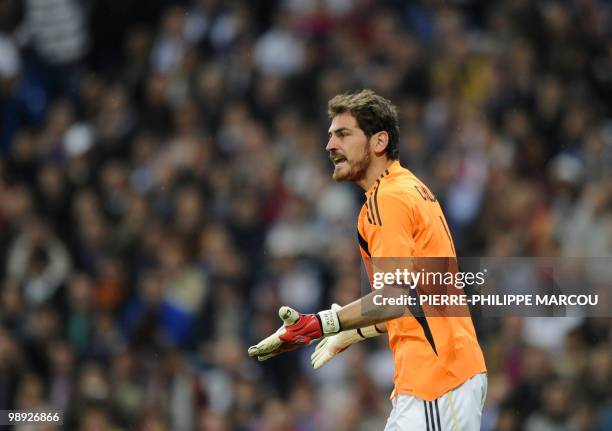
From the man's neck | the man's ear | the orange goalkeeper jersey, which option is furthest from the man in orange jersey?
the man's ear

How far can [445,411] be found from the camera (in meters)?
6.17

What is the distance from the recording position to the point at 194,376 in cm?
1234

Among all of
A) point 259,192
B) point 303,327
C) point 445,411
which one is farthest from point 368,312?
point 259,192

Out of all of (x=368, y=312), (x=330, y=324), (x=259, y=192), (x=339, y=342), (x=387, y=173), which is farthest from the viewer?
(x=259, y=192)

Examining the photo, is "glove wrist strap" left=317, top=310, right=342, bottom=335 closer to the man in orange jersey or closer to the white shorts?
the man in orange jersey

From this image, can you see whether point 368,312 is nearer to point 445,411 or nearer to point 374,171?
point 445,411

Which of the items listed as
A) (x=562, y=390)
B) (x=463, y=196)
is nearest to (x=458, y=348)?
(x=562, y=390)

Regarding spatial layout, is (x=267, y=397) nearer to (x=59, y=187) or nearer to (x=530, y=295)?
(x=530, y=295)

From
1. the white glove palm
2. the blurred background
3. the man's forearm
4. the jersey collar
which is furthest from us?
the blurred background

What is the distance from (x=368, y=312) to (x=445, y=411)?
2.10 feet

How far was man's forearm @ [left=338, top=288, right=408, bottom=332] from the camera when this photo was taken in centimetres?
602

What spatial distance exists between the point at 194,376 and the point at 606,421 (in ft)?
13.4

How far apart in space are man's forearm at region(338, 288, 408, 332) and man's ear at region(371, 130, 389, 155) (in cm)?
88

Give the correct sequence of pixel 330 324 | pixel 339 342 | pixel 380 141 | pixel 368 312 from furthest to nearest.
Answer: pixel 339 342 → pixel 380 141 → pixel 330 324 → pixel 368 312
